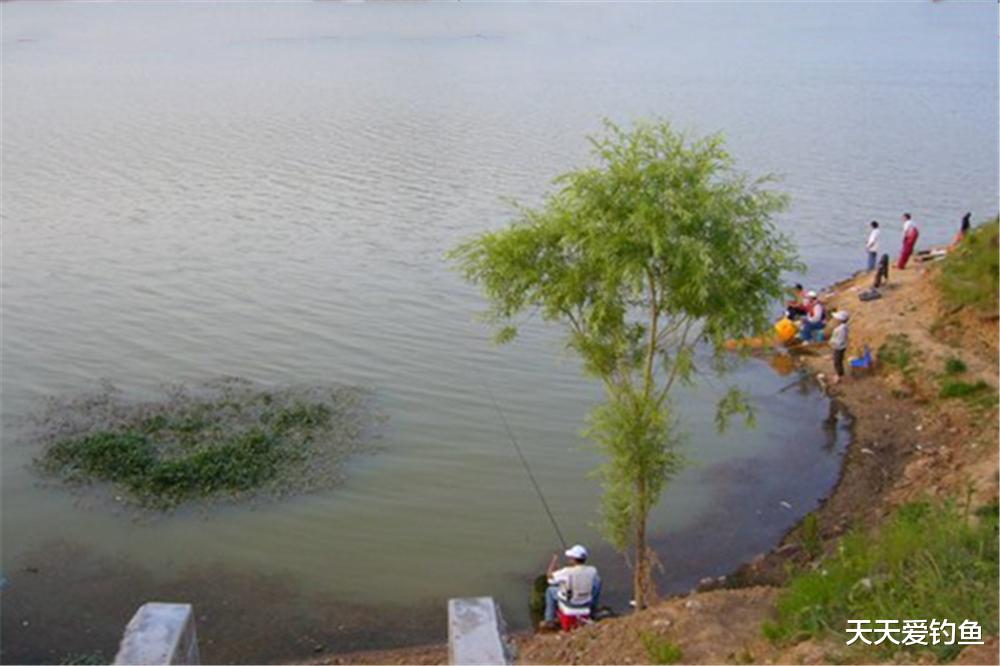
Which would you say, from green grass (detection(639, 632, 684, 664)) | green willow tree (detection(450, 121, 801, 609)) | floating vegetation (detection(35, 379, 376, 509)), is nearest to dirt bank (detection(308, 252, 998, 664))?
green grass (detection(639, 632, 684, 664))

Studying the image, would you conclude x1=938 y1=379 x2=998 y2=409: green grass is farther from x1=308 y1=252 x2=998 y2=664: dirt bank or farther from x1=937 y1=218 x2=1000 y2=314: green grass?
x1=937 y1=218 x2=1000 y2=314: green grass

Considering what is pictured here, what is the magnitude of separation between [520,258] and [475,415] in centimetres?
871

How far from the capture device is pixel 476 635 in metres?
6.59

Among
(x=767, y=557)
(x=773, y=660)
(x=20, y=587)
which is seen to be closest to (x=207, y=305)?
(x=20, y=587)

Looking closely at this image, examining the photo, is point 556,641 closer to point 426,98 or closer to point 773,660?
point 773,660

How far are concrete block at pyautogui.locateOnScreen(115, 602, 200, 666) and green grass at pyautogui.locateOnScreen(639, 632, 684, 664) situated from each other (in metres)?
5.40

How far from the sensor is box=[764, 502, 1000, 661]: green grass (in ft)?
31.3

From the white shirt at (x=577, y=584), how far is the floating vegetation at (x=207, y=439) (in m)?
5.65

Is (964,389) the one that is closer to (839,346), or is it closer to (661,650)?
(839,346)

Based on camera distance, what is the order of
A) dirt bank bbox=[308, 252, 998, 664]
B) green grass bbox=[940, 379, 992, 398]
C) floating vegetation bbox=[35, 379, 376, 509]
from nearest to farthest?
dirt bank bbox=[308, 252, 998, 664] < floating vegetation bbox=[35, 379, 376, 509] < green grass bbox=[940, 379, 992, 398]

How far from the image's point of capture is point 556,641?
1231 cm

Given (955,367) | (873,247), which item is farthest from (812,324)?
(955,367)

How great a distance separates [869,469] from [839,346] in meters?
4.52

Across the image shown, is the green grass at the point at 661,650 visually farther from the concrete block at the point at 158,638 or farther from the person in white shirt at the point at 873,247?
the person in white shirt at the point at 873,247
